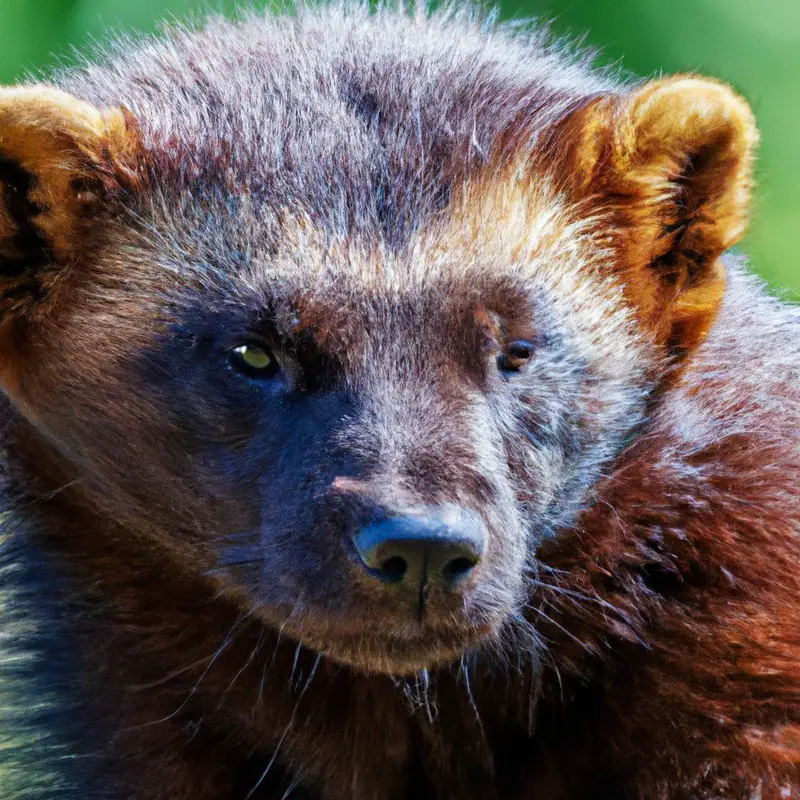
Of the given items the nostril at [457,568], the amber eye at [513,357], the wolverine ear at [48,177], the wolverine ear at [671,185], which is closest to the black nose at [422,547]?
the nostril at [457,568]

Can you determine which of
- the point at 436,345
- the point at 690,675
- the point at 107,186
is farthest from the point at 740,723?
the point at 107,186

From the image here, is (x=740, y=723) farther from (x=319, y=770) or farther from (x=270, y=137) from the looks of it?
(x=270, y=137)

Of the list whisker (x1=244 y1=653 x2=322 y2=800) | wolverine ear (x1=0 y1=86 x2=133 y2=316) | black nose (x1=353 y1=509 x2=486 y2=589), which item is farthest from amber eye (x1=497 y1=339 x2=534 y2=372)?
wolverine ear (x1=0 y1=86 x2=133 y2=316)

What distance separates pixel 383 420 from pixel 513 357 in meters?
0.35

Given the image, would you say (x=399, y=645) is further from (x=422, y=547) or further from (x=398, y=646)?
Result: (x=422, y=547)

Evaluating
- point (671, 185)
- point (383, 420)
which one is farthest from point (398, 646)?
point (671, 185)

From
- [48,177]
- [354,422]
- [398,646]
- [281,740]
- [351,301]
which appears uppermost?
[48,177]

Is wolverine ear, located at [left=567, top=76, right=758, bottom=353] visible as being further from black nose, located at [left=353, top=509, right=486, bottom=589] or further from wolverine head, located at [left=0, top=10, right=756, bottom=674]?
black nose, located at [left=353, top=509, right=486, bottom=589]

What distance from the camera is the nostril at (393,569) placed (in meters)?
1.87

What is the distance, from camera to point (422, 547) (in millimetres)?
1832

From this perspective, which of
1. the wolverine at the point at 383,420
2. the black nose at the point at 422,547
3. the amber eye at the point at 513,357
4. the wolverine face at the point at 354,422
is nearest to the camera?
the black nose at the point at 422,547

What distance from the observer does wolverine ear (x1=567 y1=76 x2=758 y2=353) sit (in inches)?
92.6

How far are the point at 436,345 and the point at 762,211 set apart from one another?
2.66 ft

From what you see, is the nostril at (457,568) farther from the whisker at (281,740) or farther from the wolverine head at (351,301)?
the whisker at (281,740)
